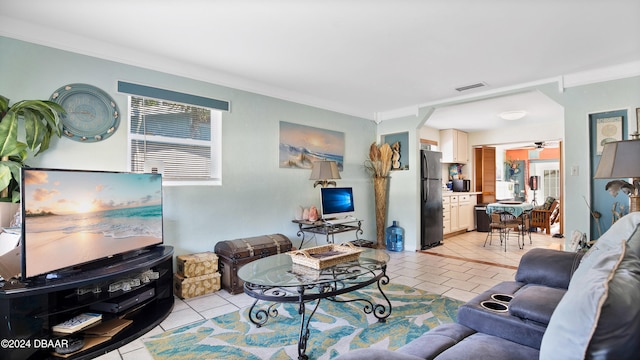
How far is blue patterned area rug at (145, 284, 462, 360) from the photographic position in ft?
7.13

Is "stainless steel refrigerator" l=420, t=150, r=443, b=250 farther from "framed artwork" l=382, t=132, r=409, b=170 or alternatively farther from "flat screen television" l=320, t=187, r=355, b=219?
"flat screen television" l=320, t=187, r=355, b=219

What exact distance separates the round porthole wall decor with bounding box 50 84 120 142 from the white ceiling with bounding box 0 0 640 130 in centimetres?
38

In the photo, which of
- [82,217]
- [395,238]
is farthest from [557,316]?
[395,238]

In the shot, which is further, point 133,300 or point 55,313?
point 133,300

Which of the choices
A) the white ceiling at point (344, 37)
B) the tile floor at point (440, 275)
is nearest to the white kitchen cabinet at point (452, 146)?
the tile floor at point (440, 275)

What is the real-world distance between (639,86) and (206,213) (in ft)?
16.3

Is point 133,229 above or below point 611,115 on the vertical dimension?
below

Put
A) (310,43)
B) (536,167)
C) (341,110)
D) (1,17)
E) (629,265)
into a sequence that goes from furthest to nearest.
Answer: (536,167)
(341,110)
(310,43)
(1,17)
(629,265)

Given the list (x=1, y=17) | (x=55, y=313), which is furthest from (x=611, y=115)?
(x=1, y=17)

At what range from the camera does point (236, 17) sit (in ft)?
8.07

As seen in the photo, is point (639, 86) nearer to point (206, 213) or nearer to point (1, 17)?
point (206, 213)

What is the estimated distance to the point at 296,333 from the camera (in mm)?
2443

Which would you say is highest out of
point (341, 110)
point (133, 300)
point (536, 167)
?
point (341, 110)

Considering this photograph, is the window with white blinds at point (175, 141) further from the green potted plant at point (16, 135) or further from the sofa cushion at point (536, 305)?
the sofa cushion at point (536, 305)
